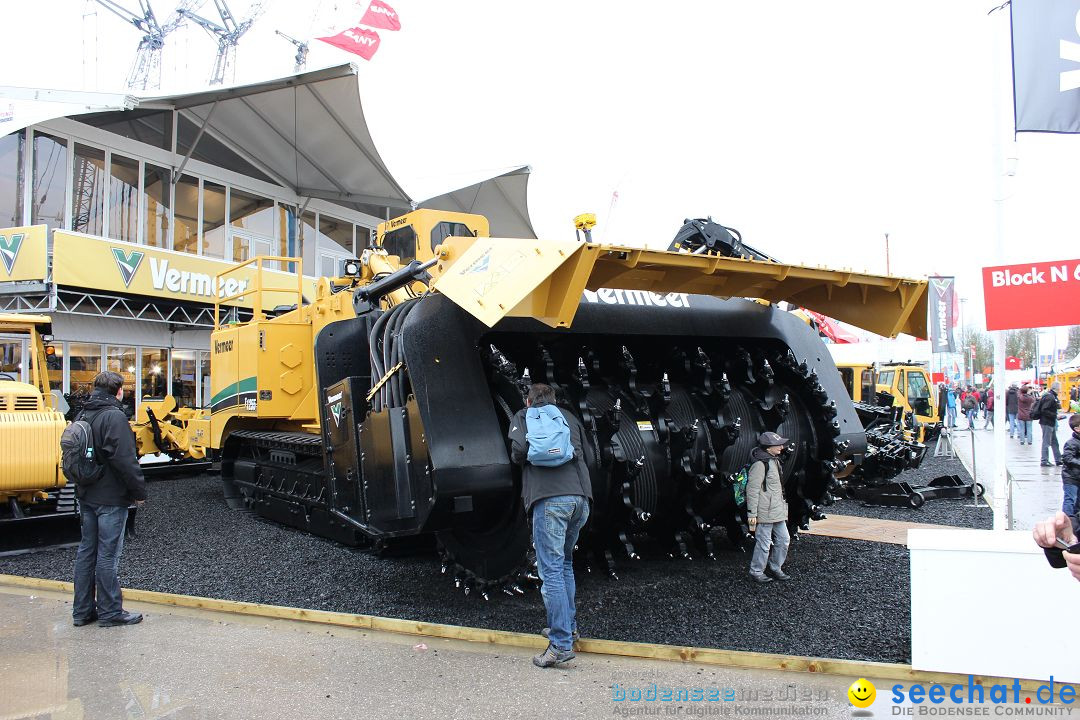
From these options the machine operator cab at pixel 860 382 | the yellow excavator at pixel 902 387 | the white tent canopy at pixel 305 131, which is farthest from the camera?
the yellow excavator at pixel 902 387

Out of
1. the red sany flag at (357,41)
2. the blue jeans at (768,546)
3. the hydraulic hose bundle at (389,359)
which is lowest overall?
the blue jeans at (768,546)

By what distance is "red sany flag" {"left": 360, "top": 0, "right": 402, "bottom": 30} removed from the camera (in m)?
26.0

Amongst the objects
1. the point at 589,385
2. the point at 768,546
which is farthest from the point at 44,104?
the point at 768,546

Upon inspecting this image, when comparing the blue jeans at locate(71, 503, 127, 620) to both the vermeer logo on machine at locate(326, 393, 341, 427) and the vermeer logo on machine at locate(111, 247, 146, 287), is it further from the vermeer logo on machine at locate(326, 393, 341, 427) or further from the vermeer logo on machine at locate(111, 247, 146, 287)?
the vermeer logo on machine at locate(111, 247, 146, 287)

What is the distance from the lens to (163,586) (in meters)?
5.71

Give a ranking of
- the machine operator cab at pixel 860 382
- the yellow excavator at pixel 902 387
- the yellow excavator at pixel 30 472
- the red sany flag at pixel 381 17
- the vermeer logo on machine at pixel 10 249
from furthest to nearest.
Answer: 1. the red sany flag at pixel 381 17
2. the yellow excavator at pixel 902 387
3. the machine operator cab at pixel 860 382
4. the vermeer logo on machine at pixel 10 249
5. the yellow excavator at pixel 30 472

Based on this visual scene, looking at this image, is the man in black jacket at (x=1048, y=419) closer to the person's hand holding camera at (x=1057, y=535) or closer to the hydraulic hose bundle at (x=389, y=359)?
the hydraulic hose bundle at (x=389, y=359)

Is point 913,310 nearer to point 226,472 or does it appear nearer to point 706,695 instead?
point 706,695

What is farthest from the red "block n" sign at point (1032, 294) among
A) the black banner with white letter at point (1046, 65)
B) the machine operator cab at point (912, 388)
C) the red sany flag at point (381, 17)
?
the red sany flag at point (381, 17)

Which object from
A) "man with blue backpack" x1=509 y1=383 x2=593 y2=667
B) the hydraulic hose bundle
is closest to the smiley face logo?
"man with blue backpack" x1=509 y1=383 x2=593 y2=667

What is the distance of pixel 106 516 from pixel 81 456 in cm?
43

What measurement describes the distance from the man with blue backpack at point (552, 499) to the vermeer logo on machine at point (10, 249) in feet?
38.3

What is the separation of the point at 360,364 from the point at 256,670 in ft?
8.04

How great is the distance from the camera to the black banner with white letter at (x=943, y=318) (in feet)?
52.9
